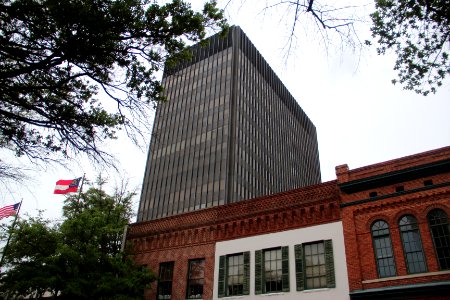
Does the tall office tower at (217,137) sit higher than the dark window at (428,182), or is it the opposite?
the tall office tower at (217,137)

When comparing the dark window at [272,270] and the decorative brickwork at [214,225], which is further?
the decorative brickwork at [214,225]

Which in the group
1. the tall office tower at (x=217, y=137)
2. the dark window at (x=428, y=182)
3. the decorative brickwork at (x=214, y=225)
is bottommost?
the decorative brickwork at (x=214, y=225)

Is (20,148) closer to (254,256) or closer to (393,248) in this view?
(254,256)

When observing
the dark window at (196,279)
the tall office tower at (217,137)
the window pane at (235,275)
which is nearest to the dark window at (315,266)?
the window pane at (235,275)

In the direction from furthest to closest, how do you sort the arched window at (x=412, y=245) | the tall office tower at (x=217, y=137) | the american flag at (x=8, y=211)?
the tall office tower at (x=217, y=137) → the american flag at (x=8, y=211) → the arched window at (x=412, y=245)

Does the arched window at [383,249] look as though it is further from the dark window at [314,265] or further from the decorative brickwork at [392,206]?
the dark window at [314,265]

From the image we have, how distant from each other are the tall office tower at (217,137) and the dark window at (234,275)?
4682 centimetres

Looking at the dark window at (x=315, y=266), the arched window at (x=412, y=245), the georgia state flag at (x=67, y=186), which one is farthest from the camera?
the georgia state flag at (x=67, y=186)

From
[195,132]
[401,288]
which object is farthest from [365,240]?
[195,132]

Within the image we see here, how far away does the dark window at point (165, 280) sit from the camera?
78.0ft

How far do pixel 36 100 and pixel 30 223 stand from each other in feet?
46.5

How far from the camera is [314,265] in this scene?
19.6 metres

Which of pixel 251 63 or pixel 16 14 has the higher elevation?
pixel 251 63

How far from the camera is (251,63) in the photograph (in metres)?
92.3
